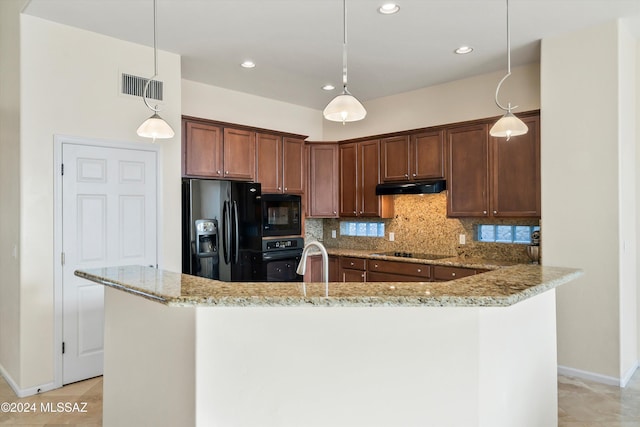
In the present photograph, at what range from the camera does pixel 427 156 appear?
4.85 meters

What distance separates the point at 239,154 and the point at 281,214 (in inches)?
34.1

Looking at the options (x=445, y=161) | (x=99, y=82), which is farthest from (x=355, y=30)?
(x=99, y=82)

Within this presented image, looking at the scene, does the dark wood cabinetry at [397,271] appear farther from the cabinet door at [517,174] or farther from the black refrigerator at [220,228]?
the black refrigerator at [220,228]

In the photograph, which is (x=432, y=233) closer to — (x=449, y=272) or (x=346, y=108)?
(x=449, y=272)

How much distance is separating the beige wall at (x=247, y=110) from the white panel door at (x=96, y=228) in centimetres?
132

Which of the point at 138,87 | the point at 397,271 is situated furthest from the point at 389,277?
the point at 138,87

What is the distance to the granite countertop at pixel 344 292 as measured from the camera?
1.61m

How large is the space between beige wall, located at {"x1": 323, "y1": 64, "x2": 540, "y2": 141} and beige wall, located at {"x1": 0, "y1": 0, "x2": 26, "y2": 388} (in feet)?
13.0

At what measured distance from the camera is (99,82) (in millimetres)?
3596

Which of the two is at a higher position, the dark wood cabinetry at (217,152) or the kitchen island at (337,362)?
the dark wood cabinetry at (217,152)

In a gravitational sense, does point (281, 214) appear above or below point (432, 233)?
above

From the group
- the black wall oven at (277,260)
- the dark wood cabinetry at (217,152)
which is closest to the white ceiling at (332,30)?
the dark wood cabinetry at (217,152)

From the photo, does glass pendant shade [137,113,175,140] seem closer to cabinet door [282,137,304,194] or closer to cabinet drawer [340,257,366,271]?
cabinet door [282,137,304,194]

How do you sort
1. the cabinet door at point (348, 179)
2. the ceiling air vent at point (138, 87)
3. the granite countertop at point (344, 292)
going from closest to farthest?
the granite countertop at point (344, 292) → the ceiling air vent at point (138, 87) → the cabinet door at point (348, 179)
